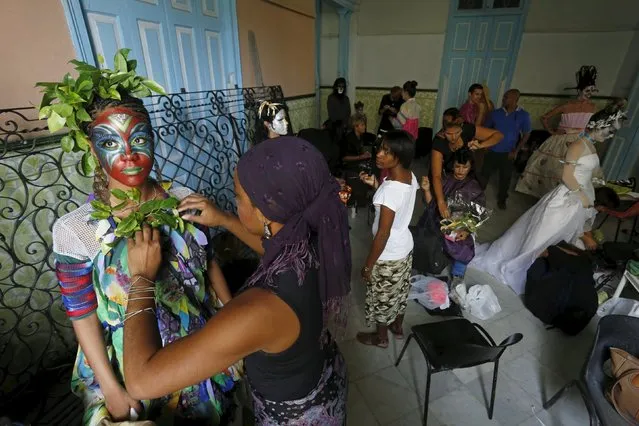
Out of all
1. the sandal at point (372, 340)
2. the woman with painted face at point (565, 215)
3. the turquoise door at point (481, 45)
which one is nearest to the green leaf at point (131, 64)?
the sandal at point (372, 340)

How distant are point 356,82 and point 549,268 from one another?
21.2 feet

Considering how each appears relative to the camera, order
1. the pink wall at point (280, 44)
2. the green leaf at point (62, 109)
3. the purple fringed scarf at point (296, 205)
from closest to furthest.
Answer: the purple fringed scarf at point (296, 205) → the green leaf at point (62, 109) → the pink wall at point (280, 44)

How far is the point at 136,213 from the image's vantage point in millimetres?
1062

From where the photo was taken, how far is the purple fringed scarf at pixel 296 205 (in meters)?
0.93

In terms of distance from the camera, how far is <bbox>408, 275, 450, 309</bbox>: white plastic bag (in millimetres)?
2791

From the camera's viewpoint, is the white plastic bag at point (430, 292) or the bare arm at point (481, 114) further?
the bare arm at point (481, 114)

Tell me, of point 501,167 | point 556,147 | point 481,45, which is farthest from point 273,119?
point 481,45

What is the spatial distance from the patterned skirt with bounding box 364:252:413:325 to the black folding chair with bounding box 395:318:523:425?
0.32m

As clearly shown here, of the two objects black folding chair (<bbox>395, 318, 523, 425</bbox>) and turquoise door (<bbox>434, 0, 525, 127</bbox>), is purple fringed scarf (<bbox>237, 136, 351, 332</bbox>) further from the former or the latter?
turquoise door (<bbox>434, 0, 525, 127</bbox>)

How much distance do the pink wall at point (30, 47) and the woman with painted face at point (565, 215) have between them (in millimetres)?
4034

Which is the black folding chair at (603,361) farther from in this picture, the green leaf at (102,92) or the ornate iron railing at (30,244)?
the ornate iron railing at (30,244)

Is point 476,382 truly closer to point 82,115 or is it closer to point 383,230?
point 383,230

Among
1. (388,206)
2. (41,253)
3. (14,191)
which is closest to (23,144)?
(14,191)

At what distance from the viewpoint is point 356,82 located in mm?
7965
